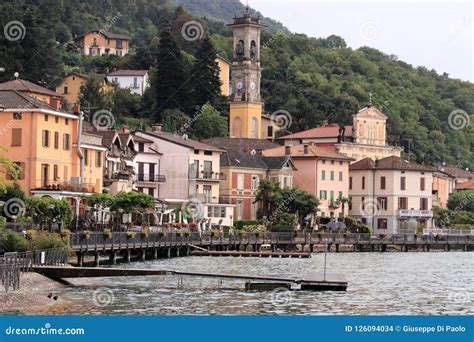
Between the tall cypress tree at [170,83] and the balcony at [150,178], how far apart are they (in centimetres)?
3410

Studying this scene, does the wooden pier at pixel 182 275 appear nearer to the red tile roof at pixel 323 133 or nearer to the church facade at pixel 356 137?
the church facade at pixel 356 137

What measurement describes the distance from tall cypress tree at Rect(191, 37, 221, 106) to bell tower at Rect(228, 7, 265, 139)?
9.83ft

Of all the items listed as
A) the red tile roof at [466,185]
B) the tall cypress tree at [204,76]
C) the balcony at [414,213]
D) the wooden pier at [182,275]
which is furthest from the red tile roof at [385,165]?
the wooden pier at [182,275]

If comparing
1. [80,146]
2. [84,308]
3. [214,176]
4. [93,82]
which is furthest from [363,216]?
[84,308]

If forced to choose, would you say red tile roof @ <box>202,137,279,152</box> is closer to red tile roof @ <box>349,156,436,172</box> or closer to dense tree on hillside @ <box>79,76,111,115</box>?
red tile roof @ <box>349,156,436,172</box>

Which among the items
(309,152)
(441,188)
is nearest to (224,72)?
(441,188)

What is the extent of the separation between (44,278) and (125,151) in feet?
167

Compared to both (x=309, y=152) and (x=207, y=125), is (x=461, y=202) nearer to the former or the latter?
(x=207, y=125)

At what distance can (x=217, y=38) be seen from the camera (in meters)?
198

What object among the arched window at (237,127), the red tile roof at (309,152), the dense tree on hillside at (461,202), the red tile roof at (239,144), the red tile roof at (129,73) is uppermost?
the red tile roof at (129,73)

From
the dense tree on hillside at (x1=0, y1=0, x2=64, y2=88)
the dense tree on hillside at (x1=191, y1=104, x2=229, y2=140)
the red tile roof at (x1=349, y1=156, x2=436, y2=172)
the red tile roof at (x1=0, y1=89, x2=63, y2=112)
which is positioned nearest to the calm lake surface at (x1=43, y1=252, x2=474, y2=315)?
the red tile roof at (x1=0, y1=89, x2=63, y2=112)

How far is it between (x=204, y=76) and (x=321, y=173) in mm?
26899

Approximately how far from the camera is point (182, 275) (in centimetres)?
5528

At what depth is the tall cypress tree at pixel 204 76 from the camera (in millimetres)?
144250
